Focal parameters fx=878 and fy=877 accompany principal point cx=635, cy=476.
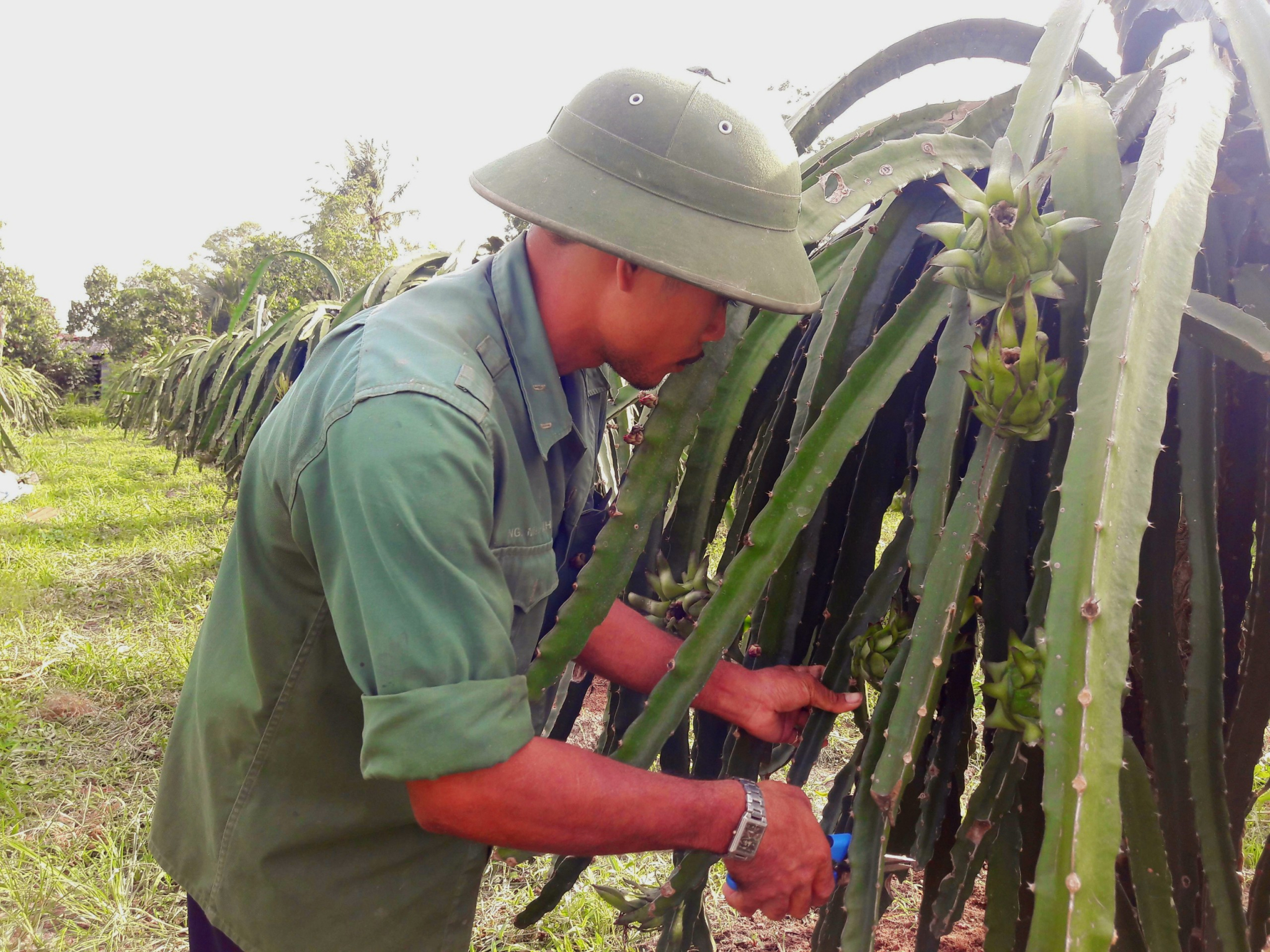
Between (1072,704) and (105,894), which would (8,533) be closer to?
(105,894)

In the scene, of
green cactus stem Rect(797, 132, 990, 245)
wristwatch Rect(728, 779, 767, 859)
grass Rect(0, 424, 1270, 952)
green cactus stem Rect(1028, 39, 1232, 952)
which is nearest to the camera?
green cactus stem Rect(1028, 39, 1232, 952)

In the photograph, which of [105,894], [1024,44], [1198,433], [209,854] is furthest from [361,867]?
[1024,44]

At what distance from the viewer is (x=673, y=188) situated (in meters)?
1.07

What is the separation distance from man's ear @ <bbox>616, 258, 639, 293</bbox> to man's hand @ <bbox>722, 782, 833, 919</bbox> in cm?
70

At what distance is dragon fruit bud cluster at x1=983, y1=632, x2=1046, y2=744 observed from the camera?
36.7 inches

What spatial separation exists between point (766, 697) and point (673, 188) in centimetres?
74

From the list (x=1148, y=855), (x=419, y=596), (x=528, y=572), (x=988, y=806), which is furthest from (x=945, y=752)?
(x=419, y=596)

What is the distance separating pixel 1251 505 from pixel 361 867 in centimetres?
139

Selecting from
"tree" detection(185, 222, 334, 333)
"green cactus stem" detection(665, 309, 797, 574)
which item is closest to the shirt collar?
"green cactus stem" detection(665, 309, 797, 574)

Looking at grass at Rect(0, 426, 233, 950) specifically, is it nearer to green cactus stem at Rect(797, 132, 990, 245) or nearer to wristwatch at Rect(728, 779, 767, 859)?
wristwatch at Rect(728, 779, 767, 859)

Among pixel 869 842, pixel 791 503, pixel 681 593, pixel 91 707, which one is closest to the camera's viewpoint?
pixel 869 842

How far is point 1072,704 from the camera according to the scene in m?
0.73

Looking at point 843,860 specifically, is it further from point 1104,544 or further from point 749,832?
point 1104,544

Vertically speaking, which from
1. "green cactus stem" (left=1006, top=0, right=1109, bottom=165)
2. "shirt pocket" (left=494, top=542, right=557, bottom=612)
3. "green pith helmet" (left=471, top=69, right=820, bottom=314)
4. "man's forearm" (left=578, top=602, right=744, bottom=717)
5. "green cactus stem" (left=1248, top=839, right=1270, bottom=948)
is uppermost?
"green cactus stem" (left=1006, top=0, right=1109, bottom=165)
